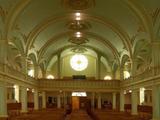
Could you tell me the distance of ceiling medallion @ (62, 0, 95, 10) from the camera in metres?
24.7

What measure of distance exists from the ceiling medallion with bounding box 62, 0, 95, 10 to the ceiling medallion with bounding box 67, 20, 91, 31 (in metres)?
4.95

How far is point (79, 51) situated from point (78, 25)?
41.4ft

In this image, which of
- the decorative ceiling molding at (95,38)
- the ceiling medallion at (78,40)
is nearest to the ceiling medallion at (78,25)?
the decorative ceiling molding at (95,38)

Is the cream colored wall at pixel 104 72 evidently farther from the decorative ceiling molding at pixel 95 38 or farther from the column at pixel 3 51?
the column at pixel 3 51

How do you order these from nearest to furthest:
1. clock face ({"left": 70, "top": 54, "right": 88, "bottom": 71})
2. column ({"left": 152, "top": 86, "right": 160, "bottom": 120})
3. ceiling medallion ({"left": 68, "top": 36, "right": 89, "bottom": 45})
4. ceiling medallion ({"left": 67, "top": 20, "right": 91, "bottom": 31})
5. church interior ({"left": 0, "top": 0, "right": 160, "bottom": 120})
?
column ({"left": 152, "top": 86, "right": 160, "bottom": 120})
church interior ({"left": 0, "top": 0, "right": 160, "bottom": 120})
ceiling medallion ({"left": 67, "top": 20, "right": 91, "bottom": 31})
ceiling medallion ({"left": 68, "top": 36, "right": 89, "bottom": 45})
clock face ({"left": 70, "top": 54, "right": 88, "bottom": 71})

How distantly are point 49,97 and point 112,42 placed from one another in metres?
16.3

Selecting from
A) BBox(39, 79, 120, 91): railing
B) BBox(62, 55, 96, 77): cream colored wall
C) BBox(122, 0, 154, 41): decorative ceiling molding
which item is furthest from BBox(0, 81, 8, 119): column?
BBox(62, 55, 96, 77): cream colored wall

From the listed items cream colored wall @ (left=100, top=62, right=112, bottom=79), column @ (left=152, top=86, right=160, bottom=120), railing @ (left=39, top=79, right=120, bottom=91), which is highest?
cream colored wall @ (left=100, top=62, right=112, bottom=79)

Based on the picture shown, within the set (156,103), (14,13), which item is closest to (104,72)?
(156,103)

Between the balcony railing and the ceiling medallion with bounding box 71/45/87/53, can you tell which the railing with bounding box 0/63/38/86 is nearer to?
the ceiling medallion with bounding box 71/45/87/53

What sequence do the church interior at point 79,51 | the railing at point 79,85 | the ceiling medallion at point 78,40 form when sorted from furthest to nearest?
the railing at point 79,85 → the ceiling medallion at point 78,40 → the church interior at point 79,51

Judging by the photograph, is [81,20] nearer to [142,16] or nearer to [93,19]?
[93,19]

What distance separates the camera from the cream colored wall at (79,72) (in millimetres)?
46031

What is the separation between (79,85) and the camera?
1565 inches
